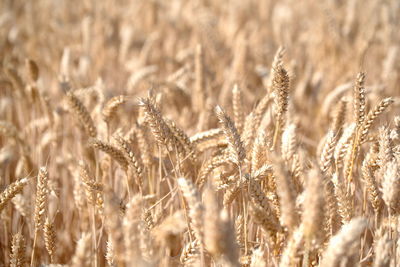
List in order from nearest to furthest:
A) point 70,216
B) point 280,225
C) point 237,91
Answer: point 280,225 → point 237,91 → point 70,216

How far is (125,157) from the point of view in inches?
54.3

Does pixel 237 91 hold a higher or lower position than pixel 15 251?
higher

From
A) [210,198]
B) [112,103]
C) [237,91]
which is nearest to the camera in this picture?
[210,198]

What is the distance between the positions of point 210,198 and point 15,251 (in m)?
0.75

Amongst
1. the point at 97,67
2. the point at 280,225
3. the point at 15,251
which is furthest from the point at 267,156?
the point at 97,67

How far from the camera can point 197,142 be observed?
1.61 m

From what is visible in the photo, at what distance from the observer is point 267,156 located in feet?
4.42

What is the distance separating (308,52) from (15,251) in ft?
10.6

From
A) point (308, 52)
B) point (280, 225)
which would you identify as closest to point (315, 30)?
point (308, 52)

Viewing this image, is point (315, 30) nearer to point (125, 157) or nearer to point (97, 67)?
point (97, 67)

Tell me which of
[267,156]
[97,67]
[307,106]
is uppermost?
[97,67]

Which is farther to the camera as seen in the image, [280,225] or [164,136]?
[164,136]

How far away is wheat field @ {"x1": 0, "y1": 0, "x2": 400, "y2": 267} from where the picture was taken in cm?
101

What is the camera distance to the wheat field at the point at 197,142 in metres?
1.01
